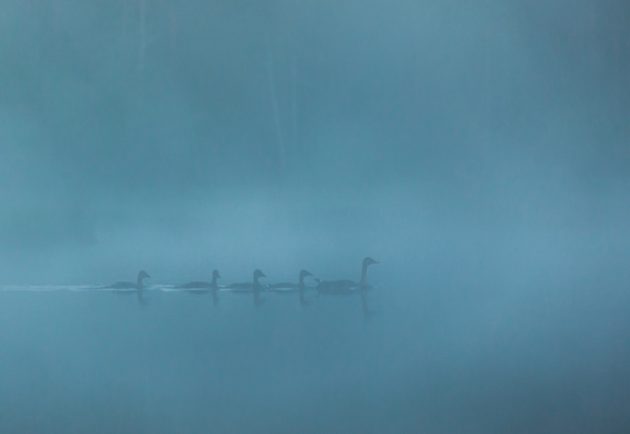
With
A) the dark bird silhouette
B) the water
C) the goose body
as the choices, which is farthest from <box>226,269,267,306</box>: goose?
the water

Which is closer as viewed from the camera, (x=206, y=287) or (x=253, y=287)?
(x=253, y=287)

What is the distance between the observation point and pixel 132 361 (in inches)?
392

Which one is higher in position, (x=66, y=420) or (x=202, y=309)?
(x=202, y=309)

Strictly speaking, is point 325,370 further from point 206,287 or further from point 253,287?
point 206,287

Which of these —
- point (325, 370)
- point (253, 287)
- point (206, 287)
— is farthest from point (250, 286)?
point (325, 370)

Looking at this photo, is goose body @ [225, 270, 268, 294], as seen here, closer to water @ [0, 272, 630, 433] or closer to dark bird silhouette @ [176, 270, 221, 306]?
dark bird silhouette @ [176, 270, 221, 306]

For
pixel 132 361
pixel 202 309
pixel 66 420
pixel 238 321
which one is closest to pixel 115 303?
pixel 202 309

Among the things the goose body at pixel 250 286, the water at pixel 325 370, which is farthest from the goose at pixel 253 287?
the water at pixel 325 370

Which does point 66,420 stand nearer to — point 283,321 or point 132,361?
point 132,361

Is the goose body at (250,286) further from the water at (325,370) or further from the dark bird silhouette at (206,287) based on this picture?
the water at (325,370)

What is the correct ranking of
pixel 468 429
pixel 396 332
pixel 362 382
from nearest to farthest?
pixel 468 429
pixel 362 382
pixel 396 332

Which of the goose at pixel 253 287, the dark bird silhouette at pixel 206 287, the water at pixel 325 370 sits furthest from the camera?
the dark bird silhouette at pixel 206 287

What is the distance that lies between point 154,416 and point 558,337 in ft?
17.4

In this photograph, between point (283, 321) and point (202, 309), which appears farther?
point (202, 309)
